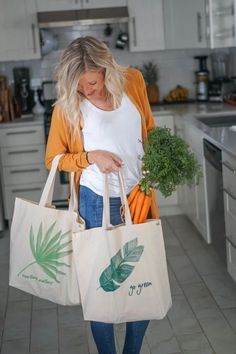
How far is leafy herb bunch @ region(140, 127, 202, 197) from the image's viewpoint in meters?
2.04

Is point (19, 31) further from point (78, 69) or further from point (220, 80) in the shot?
point (78, 69)

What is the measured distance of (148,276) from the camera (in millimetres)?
2041

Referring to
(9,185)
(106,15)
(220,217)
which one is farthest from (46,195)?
(106,15)

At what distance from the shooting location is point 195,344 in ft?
9.16

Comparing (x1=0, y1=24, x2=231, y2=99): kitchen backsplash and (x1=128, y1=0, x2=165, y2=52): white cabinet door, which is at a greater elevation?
(x1=128, y1=0, x2=165, y2=52): white cabinet door

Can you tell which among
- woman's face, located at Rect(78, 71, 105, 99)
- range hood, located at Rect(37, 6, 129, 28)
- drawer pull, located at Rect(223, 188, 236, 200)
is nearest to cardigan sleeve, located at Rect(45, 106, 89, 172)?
woman's face, located at Rect(78, 71, 105, 99)

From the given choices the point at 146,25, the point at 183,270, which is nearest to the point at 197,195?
the point at 183,270

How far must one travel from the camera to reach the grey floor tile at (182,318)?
2953mm

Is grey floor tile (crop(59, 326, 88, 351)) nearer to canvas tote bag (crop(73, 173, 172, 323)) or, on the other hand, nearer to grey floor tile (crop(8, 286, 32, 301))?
grey floor tile (crop(8, 286, 32, 301))

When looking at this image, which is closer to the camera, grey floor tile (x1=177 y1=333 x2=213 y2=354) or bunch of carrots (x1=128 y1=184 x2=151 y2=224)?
bunch of carrots (x1=128 y1=184 x2=151 y2=224)

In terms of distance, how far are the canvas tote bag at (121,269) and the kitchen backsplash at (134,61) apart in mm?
3555

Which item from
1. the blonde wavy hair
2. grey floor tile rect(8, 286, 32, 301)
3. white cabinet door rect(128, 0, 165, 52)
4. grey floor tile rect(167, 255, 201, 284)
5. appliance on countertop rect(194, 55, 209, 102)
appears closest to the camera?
the blonde wavy hair

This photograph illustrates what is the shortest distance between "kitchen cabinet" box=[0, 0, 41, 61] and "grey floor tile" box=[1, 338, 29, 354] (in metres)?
2.77

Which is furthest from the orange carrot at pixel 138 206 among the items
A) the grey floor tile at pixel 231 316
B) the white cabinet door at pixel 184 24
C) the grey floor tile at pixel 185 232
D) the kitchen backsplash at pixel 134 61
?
the kitchen backsplash at pixel 134 61
